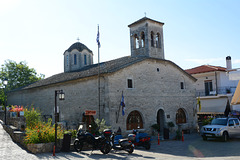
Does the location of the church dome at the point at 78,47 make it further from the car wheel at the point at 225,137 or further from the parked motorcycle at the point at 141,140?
the car wheel at the point at 225,137

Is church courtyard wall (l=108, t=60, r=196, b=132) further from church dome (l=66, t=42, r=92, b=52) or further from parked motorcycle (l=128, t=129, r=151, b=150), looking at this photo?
church dome (l=66, t=42, r=92, b=52)

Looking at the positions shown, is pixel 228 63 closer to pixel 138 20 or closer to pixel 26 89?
pixel 138 20

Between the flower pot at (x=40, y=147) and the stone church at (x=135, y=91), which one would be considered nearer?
the flower pot at (x=40, y=147)

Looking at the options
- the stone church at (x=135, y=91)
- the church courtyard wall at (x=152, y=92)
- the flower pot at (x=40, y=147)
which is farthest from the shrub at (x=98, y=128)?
the flower pot at (x=40, y=147)

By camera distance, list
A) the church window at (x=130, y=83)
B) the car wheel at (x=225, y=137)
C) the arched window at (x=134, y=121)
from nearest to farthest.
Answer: the car wheel at (x=225, y=137) → the arched window at (x=134, y=121) → the church window at (x=130, y=83)

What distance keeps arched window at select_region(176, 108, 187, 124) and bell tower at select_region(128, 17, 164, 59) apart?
6096mm

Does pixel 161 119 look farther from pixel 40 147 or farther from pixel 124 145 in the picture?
pixel 40 147

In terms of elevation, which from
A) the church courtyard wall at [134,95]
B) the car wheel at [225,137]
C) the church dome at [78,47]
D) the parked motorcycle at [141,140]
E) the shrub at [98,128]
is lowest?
the car wheel at [225,137]

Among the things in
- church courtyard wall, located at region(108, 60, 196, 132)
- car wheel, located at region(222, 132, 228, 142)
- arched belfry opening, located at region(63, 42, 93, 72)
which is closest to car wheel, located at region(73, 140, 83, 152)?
church courtyard wall, located at region(108, 60, 196, 132)

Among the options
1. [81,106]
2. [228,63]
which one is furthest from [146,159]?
[228,63]

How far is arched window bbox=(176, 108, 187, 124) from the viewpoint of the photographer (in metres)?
23.4

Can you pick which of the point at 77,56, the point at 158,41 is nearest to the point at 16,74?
the point at 77,56

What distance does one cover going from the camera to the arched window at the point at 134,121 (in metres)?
19.0

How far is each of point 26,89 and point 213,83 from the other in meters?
25.1
